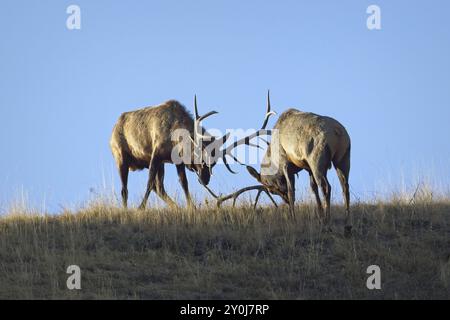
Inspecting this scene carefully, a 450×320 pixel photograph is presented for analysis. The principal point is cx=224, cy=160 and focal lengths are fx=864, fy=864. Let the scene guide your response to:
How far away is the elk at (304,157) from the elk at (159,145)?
1.25 m

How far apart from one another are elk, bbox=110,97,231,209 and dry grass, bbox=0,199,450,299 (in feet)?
5.65

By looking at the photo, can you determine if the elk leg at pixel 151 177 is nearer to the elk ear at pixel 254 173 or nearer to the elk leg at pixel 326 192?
the elk ear at pixel 254 173

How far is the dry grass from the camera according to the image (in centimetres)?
1191

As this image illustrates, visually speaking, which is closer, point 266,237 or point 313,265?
point 313,265

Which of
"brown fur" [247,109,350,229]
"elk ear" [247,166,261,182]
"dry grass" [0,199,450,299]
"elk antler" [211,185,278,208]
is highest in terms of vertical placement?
"brown fur" [247,109,350,229]

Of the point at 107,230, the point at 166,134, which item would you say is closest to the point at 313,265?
the point at 107,230

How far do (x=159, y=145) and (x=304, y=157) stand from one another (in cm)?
416

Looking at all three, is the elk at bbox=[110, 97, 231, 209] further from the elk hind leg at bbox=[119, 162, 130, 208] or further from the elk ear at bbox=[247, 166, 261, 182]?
the elk ear at bbox=[247, 166, 261, 182]

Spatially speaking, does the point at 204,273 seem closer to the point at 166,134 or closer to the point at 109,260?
the point at 109,260

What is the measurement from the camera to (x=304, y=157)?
1497cm

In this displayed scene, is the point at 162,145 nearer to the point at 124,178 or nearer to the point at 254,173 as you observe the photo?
the point at 124,178

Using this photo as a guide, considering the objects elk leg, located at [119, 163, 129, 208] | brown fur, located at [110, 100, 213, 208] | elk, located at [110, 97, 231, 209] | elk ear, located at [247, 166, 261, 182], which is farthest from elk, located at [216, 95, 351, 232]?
elk leg, located at [119, 163, 129, 208]

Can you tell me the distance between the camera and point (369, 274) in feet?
41.2
